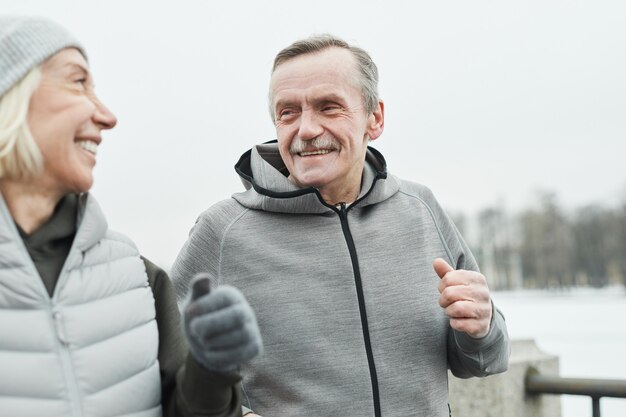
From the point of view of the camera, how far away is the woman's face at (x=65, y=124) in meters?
1.71

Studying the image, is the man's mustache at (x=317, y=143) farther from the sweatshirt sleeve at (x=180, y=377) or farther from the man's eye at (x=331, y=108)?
the sweatshirt sleeve at (x=180, y=377)

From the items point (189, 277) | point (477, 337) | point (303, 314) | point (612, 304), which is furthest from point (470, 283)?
point (612, 304)

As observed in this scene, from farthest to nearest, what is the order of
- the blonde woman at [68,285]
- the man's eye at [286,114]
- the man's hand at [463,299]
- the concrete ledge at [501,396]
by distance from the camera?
the concrete ledge at [501,396], the man's eye at [286,114], the man's hand at [463,299], the blonde woman at [68,285]

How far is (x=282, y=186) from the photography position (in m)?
2.61

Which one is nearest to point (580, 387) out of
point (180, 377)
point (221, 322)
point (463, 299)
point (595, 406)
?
point (595, 406)

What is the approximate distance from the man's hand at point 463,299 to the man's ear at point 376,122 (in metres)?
0.71

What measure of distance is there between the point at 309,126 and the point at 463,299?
0.79 m

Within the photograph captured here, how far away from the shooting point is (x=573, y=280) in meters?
47.2

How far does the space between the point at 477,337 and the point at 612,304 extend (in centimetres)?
2614

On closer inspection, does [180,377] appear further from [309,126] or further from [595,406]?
[595,406]

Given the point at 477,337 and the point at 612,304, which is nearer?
the point at 477,337

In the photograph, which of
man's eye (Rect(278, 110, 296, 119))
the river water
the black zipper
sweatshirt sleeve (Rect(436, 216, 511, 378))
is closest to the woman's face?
man's eye (Rect(278, 110, 296, 119))

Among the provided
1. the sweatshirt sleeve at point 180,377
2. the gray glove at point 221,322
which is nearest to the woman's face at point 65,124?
the sweatshirt sleeve at point 180,377

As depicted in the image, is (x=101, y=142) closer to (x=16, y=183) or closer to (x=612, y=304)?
(x=16, y=183)
